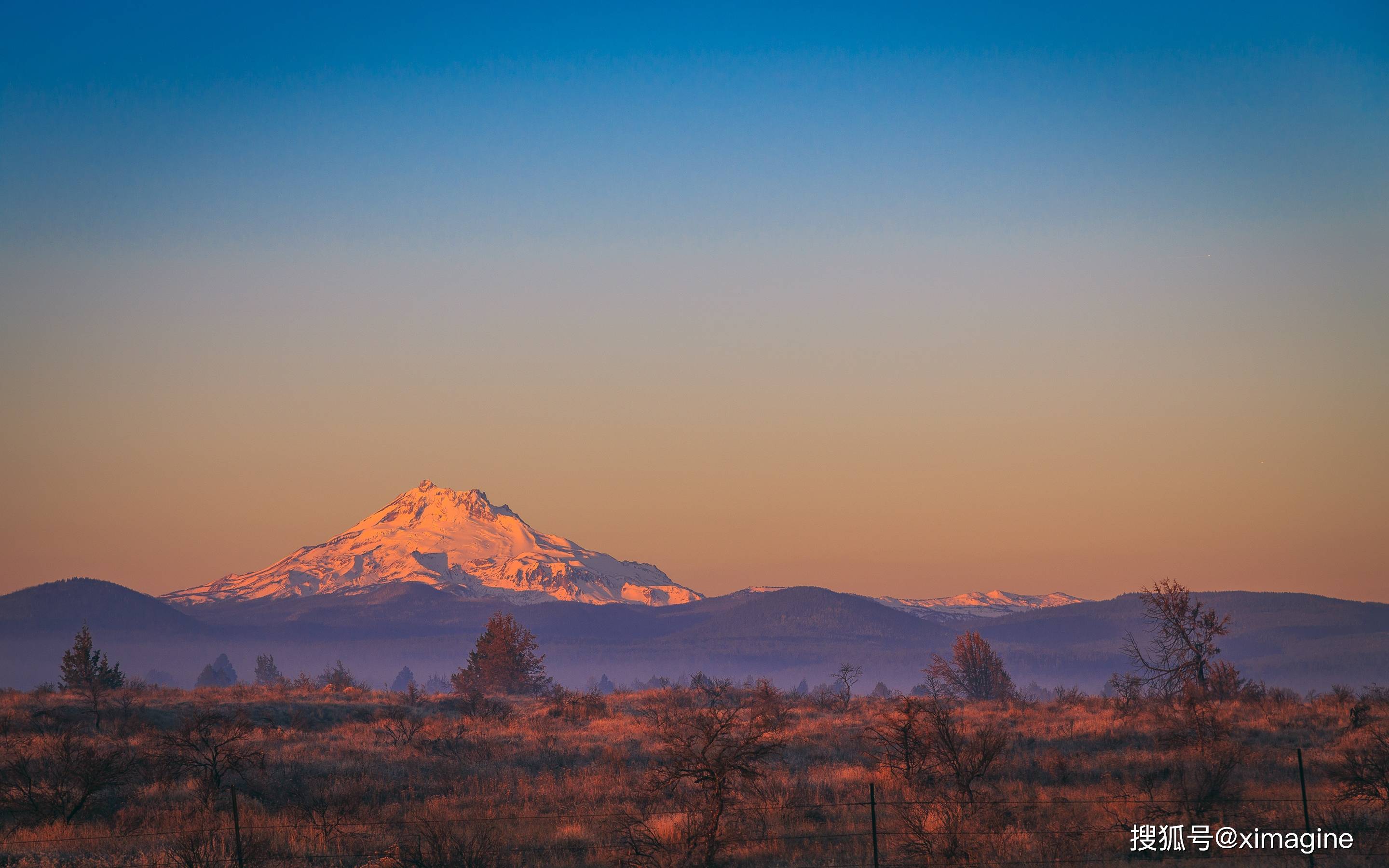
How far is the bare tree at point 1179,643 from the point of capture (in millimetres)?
46281

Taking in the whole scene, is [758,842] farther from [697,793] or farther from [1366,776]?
[1366,776]

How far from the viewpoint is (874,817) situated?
1877 cm

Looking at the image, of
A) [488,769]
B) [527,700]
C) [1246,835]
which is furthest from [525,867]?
[527,700]

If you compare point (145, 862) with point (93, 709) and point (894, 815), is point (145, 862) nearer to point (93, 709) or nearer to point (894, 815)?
point (894, 815)

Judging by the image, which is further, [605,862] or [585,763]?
[585,763]

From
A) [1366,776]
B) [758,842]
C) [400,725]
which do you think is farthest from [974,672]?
[758,842]

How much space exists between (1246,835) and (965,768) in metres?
6.91

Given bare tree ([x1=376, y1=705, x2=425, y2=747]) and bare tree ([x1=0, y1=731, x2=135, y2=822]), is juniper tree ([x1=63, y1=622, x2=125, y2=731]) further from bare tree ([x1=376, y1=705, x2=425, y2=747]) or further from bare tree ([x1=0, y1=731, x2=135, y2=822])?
bare tree ([x1=0, y1=731, x2=135, y2=822])

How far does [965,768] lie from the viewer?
26938 mm

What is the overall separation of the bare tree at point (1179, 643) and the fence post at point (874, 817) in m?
24.8

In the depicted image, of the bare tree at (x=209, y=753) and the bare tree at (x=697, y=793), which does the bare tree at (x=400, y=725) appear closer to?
the bare tree at (x=209, y=753)

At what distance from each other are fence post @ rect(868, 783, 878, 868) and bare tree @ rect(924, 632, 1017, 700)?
4834 cm

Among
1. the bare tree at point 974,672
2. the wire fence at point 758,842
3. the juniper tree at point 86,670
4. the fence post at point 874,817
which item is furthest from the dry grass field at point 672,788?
the bare tree at point 974,672

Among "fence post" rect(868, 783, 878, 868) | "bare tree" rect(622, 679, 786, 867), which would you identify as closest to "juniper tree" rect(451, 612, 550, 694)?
"bare tree" rect(622, 679, 786, 867)
